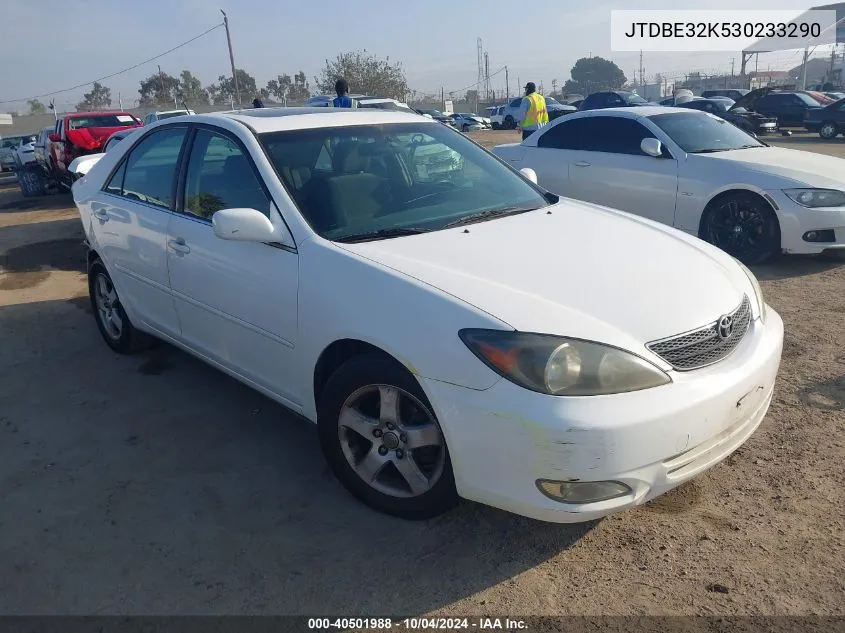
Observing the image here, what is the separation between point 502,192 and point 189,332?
1924 millimetres

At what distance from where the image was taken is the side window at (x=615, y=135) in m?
7.32

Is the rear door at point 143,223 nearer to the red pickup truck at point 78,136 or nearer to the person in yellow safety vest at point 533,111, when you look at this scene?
the person in yellow safety vest at point 533,111

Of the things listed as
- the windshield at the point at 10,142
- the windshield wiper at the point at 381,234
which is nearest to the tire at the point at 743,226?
the windshield wiper at the point at 381,234

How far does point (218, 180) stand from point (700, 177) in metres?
4.87

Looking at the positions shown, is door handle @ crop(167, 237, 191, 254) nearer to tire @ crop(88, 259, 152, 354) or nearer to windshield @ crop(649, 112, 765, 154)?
tire @ crop(88, 259, 152, 354)

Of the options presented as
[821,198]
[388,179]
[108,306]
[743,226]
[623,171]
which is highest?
[388,179]

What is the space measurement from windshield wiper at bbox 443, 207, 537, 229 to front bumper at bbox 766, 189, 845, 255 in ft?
11.8

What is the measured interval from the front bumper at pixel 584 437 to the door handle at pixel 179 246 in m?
1.83

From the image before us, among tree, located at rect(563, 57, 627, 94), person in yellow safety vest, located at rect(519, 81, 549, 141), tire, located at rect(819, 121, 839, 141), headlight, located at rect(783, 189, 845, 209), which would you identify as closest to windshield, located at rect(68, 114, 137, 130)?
person in yellow safety vest, located at rect(519, 81, 549, 141)

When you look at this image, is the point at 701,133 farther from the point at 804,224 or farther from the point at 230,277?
the point at 230,277

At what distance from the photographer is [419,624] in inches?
92.8

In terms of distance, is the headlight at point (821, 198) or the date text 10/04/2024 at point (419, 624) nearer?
the date text 10/04/2024 at point (419, 624)

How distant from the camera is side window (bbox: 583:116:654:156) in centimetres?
732

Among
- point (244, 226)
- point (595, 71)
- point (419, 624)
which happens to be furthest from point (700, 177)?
point (595, 71)
